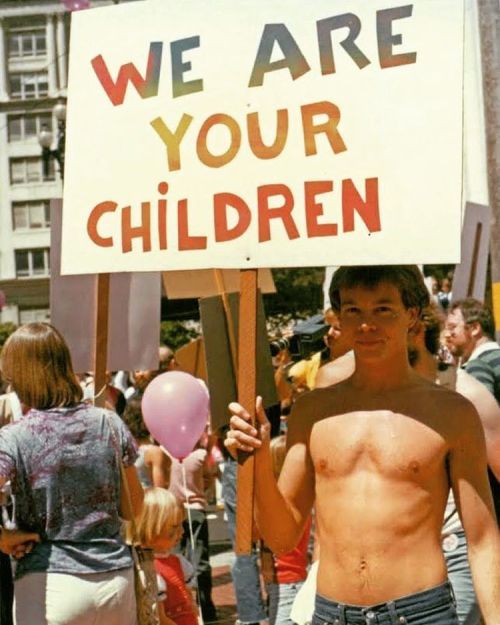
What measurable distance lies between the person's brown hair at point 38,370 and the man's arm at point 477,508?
1.67 metres

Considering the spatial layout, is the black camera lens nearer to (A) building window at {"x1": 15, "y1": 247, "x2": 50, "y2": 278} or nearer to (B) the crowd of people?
(B) the crowd of people

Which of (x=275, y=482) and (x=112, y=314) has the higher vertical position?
(x=112, y=314)

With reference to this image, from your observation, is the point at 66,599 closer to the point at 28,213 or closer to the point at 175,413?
the point at 175,413

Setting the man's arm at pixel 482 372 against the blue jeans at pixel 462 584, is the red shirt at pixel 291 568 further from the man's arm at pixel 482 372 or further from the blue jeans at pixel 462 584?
the blue jeans at pixel 462 584

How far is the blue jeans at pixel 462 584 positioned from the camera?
18.1 feet

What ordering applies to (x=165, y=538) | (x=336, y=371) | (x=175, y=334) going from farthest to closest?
(x=175, y=334), (x=165, y=538), (x=336, y=371)

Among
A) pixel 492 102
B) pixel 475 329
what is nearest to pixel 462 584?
pixel 475 329

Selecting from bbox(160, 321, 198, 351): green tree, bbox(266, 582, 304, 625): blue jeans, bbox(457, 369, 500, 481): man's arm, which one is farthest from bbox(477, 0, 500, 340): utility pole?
bbox(160, 321, 198, 351): green tree

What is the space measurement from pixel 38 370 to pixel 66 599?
78 centimetres

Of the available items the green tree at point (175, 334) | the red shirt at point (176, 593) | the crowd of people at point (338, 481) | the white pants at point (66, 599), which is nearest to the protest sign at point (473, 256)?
the crowd of people at point (338, 481)

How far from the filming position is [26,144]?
6594 cm

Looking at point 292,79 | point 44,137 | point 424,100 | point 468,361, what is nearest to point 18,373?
point 292,79

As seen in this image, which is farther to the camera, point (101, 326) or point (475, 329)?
point (475, 329)

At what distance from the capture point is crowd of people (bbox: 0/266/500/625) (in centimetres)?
399
